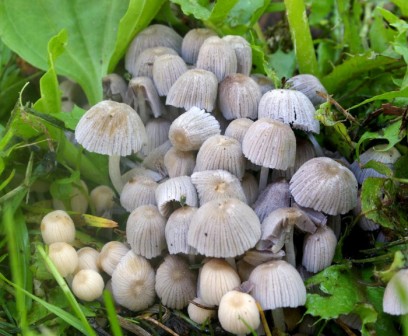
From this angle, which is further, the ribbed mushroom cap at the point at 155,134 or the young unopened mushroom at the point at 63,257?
the ribbed mushroom cap at the point at 155,134

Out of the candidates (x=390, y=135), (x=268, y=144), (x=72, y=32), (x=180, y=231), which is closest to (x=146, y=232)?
(x=180, y=231)

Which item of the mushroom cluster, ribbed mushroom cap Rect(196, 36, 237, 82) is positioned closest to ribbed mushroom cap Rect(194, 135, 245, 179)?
the mushroom cluster

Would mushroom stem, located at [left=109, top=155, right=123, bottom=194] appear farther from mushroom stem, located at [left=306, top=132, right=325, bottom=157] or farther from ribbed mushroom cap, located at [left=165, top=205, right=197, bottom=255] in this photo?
mushroom stem, located at [left=306, top=132, right=325, bottom=157]

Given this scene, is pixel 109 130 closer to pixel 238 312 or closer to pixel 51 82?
pixel 51 82

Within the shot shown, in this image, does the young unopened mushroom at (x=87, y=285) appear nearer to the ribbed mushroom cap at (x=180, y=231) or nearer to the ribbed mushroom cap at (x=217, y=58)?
the ribbed mushroom cap at (x=180, y=231)

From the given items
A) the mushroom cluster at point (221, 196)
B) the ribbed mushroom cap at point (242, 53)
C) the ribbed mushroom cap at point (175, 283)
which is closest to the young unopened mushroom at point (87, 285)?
the mushroom cluster at point (221, 196)

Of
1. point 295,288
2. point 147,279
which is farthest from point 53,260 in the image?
point 295,288

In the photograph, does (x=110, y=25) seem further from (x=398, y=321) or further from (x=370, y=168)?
(x=398, y=321)
